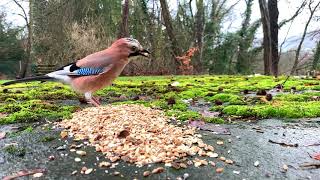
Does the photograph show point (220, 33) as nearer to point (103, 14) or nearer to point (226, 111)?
point (103, 14)

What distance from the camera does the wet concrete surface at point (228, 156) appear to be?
7.48ft

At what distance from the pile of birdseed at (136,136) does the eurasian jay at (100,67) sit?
260mm

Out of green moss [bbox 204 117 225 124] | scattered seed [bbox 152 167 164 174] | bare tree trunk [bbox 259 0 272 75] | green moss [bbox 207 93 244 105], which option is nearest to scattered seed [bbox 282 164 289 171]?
scattered seed [bbox 152 167 164 174]

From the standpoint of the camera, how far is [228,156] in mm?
2547

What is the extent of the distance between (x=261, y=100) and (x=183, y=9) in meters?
22.1

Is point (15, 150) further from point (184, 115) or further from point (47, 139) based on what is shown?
point (184, 115)

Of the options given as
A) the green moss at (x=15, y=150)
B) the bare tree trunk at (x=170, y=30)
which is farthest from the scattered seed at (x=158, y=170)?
the bare tree trunk at (x=170, y=30)

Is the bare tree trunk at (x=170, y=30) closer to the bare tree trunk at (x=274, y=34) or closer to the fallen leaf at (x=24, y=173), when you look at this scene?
the bare tree trunk at (x=274, y=34)

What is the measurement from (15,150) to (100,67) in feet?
3.60

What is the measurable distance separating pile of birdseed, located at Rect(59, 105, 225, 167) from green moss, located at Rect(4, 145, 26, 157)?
37cm

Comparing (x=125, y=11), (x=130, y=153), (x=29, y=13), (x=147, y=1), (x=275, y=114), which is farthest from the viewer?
(x=29, y=13)

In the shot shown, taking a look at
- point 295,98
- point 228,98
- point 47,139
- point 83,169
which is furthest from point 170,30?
point 83,169

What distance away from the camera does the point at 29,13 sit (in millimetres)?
25141

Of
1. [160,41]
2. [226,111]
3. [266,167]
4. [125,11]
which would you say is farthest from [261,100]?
[160,41]
